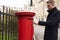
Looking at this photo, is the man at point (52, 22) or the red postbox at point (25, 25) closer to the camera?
the red postbox at point (25, 25)

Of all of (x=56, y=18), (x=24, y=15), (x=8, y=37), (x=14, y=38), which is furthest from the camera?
(x=14, y=38)

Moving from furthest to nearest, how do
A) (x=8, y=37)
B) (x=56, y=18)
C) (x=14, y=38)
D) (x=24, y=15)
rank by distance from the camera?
(x=14, y=38), (x=8, y=37), (x=56, y=18), (x=24, y=15)

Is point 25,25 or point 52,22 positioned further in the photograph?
point 52,22

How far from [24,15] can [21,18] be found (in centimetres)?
9

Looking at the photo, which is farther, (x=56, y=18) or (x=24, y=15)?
(x=56, y=18)

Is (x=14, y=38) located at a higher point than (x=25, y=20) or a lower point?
lower

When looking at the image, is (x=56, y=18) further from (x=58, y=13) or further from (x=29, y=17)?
(x=29, y=17)

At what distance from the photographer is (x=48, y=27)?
4324 millimetres

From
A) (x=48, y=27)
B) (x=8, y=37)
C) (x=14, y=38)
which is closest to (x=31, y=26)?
(x=48, y=27)

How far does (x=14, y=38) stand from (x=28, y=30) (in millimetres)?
2542

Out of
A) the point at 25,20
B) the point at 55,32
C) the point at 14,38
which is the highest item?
the point at 25,20

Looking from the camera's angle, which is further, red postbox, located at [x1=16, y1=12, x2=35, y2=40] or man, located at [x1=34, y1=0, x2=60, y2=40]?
man, located at [x1=34, y1=0, x2=60, y2=40]

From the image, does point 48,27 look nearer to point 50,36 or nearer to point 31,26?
point 50,36

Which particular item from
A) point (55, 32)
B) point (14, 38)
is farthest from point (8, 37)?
point (55, 32)
